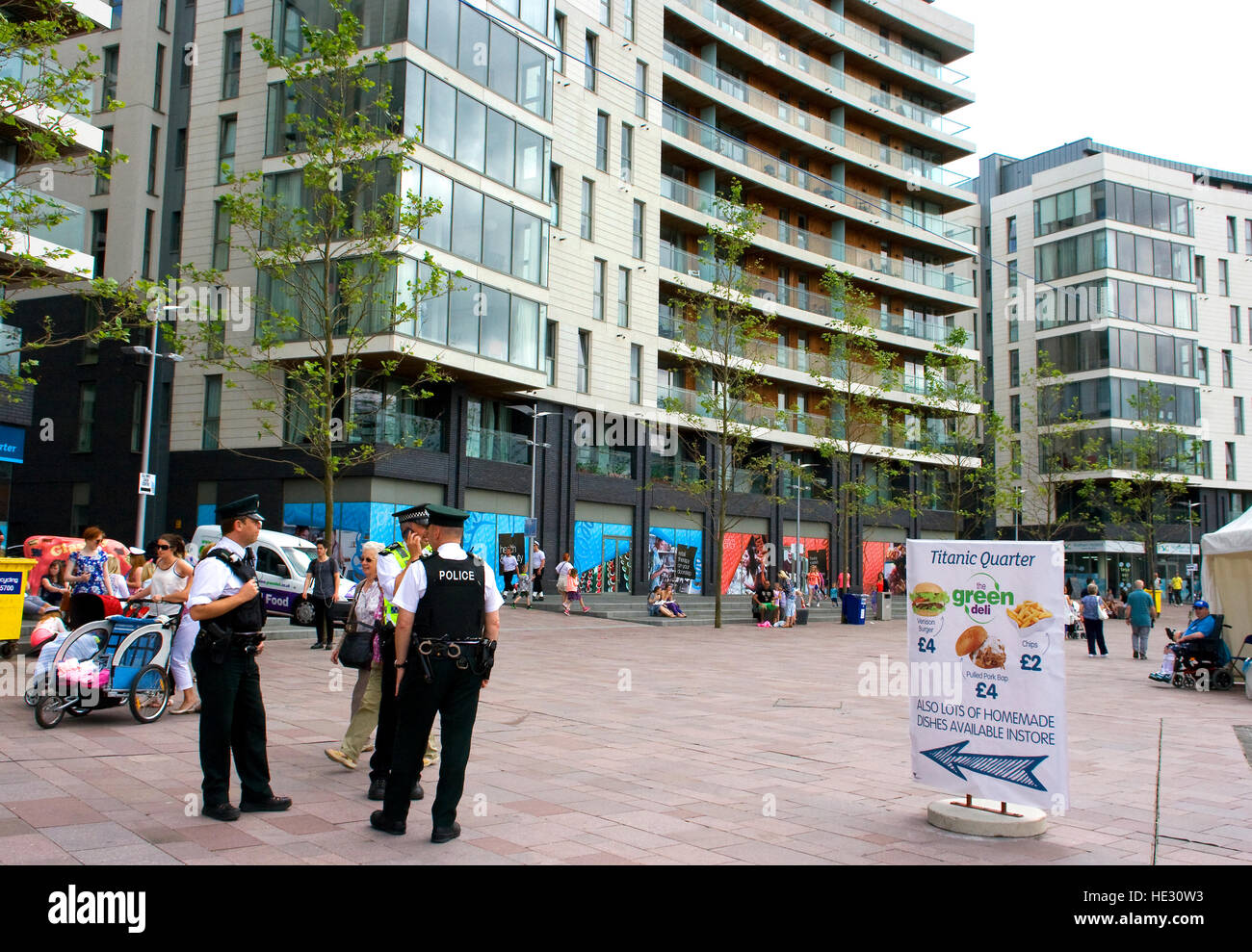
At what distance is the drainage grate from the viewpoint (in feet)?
32.8

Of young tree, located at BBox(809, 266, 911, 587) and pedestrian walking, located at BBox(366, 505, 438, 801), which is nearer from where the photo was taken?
pedestrian walking, located at BBox(366, 505, 438, 801)

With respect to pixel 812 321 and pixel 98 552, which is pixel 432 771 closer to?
pixel 98 552

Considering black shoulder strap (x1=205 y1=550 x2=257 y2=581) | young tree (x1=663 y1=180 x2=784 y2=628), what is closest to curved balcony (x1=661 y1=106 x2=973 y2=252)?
young tree (x1=663 y1=180 x2=784 y2=628)

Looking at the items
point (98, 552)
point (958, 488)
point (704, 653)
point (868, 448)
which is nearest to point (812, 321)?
point (868, 448)

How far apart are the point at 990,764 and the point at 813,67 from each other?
5139 cm

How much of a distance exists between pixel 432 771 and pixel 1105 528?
2341 inches

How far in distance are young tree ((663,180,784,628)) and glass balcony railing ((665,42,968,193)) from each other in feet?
18.4

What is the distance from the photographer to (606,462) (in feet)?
135

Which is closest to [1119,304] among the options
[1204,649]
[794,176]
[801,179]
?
[801,179]

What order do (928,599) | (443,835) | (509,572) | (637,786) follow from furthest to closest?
(509,572) < (637,786) < (928,599) < (443,835)

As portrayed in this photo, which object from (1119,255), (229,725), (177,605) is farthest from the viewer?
(1119,255)

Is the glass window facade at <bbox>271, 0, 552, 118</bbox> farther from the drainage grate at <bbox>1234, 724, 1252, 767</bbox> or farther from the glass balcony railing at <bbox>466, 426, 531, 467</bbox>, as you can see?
the drainage grate at <bbox>1234, 724, 1252, 767</bbox>

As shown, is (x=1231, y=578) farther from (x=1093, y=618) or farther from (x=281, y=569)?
(x=281, y=569)
